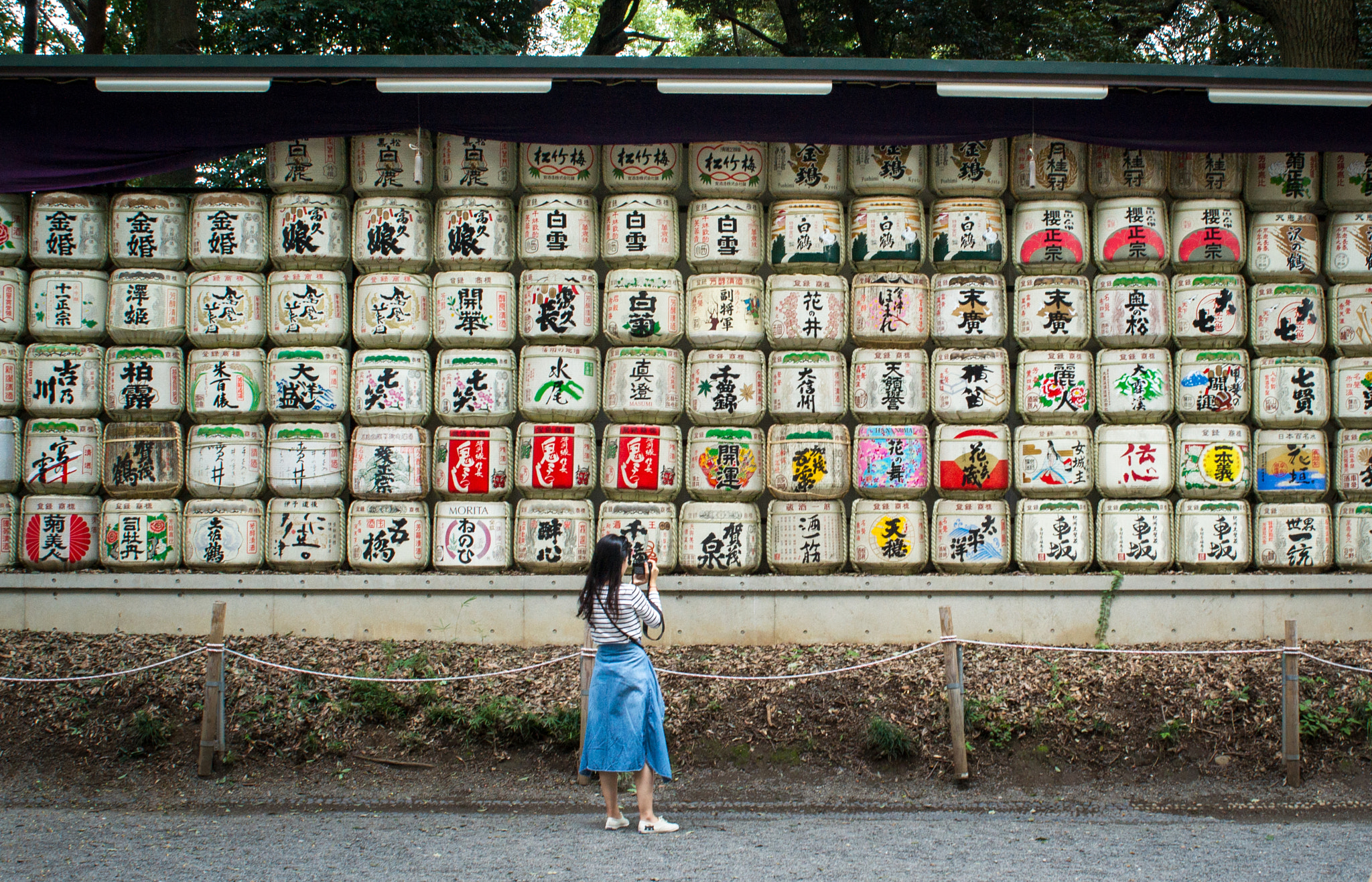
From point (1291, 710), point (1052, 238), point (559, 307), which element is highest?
point (1052, 238)

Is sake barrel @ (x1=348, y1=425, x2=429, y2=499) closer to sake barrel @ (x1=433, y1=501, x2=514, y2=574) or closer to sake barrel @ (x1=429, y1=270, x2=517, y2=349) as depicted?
sake barrel @ (x1=433, y1=501, x2=514, y2=574)

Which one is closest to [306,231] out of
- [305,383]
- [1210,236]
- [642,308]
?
[305,383]

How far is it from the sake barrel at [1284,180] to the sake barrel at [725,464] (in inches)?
168

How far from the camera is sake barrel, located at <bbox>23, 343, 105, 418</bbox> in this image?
7.74 m

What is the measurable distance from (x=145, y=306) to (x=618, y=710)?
16.8 feet

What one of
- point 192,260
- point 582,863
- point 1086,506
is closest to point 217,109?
point 192,260

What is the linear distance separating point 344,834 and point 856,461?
169 inches

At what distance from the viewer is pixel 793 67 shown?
6.98 metres

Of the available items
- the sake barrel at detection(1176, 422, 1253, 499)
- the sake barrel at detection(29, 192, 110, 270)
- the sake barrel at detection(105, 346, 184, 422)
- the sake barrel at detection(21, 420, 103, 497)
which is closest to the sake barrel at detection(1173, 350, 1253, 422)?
the sake barrel at detection(1176, 422, 1253, 499)

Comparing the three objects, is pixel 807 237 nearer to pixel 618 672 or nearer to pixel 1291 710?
pixel 618 672

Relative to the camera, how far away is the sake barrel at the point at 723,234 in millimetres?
7719

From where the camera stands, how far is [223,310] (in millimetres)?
7734

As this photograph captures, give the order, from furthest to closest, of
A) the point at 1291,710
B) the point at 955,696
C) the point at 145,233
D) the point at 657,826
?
the point at 145,233
the point at 955,696
the point at 1291,710
the point at 657,826

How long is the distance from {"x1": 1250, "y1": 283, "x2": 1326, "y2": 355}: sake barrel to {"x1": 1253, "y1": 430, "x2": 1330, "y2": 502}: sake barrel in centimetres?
67
